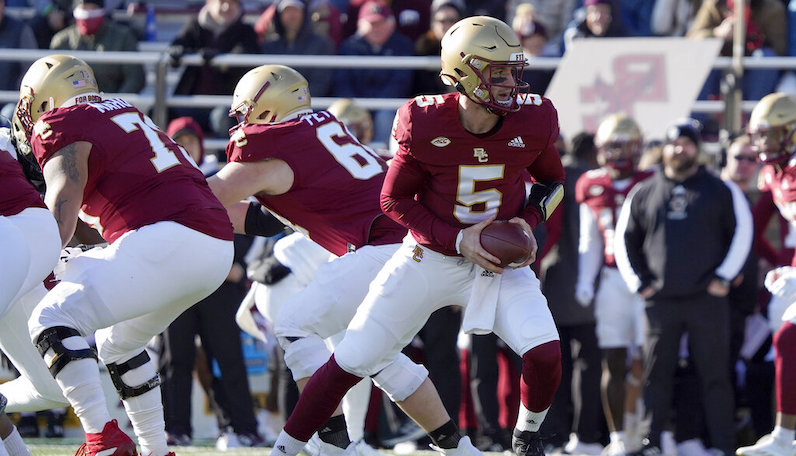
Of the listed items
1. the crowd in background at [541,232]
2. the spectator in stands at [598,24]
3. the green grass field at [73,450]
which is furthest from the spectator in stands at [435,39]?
the green grass field at [73,450]

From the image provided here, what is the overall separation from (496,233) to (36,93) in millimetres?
1852

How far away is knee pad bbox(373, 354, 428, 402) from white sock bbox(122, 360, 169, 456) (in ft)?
2.76

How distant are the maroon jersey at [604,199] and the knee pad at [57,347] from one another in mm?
3923

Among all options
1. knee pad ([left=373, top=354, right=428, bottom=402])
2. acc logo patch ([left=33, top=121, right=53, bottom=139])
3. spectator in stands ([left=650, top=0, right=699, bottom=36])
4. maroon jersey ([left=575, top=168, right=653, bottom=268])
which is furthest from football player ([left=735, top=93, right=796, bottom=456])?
acc logo patch ([left=33, top=121, right=53, bottom=139])

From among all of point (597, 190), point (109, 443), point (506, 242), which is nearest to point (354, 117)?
point (597, 190)

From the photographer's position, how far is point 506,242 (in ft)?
15.6

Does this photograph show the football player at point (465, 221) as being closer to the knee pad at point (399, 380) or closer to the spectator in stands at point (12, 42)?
the knee pad at point (399, 380)

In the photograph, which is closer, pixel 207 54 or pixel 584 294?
pixel 584 294

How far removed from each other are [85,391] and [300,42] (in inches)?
202

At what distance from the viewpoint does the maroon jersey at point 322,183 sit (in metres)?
5.51

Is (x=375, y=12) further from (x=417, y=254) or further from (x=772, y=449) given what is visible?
(x=417, y=254)

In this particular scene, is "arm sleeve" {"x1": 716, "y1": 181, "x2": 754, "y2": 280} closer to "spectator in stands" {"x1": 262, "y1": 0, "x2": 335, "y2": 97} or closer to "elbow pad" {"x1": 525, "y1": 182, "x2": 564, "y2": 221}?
"elbow pad" {"x1": 525, "y1": 182, "x2": 564, "y2": 221}

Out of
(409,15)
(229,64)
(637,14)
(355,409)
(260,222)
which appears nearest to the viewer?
(260,222)

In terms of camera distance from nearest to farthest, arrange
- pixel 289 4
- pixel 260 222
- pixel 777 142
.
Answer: pixel 260 222
pixel 777 142
pixel 289 4
